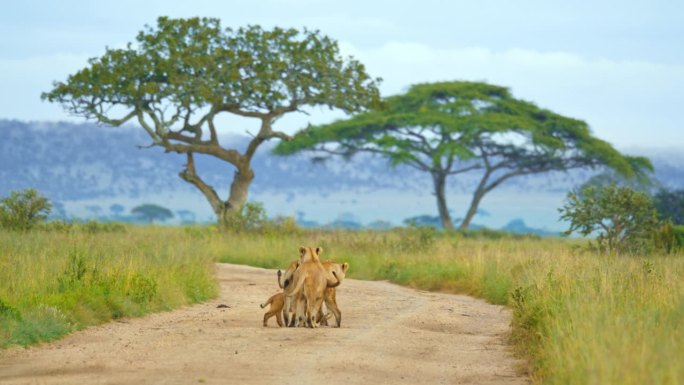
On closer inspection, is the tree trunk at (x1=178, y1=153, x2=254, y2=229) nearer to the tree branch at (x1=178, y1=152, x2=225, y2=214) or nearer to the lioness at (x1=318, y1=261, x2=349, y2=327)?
the tree branch at (x1=178, y1=152, x2=225, y2=214)

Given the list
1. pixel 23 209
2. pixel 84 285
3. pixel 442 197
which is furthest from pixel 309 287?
pixel 442 197

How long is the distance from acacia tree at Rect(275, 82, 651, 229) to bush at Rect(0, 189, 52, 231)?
26.9 metres

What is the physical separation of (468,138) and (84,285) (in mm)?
46636

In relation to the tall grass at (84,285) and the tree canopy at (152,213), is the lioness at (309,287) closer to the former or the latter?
the tall grass at (84,285)

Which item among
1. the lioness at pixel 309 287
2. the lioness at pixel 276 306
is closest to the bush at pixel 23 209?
the lioness at pixel 276 306

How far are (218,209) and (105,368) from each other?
38578mm

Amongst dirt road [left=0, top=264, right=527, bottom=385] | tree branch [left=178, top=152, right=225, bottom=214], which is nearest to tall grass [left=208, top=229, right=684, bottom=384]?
dirt road [left=0, top=264, right=527, bottom=385]

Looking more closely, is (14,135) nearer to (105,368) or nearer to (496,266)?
(496,266)

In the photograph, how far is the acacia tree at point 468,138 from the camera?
6319cm

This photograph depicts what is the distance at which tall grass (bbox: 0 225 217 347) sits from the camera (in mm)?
14461

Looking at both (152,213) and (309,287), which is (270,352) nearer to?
(309,287)

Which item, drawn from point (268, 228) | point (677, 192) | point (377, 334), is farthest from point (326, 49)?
point (377, 334)

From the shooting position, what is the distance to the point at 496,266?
81.7ft

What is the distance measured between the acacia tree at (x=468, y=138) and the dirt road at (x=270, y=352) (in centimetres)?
4479
